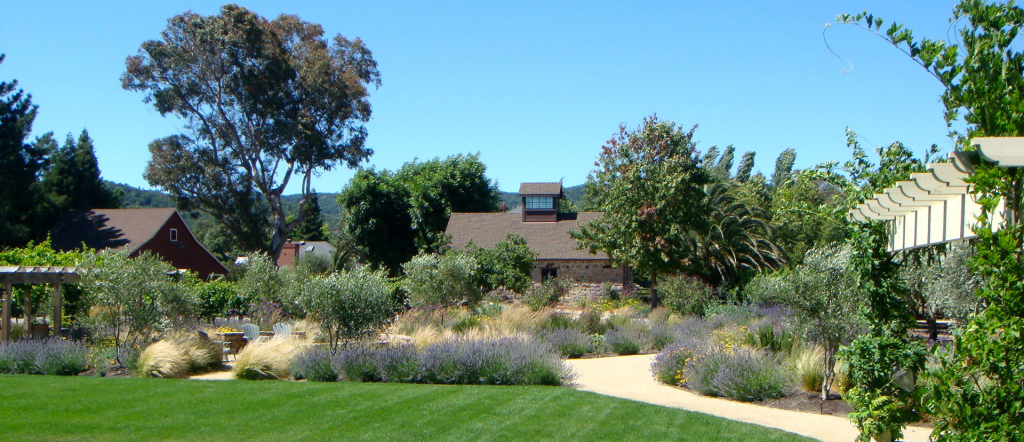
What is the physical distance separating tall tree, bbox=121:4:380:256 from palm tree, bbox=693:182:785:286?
19.8 m

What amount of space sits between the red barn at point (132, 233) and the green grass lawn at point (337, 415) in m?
25.2

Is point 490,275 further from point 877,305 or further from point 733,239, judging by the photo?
point 877,305

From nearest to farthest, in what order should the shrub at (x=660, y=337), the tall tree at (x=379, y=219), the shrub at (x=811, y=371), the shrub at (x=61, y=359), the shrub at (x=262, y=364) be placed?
the shrub at (x=811, y=371)
the shrub at (x=262, y=364)
the shrub at (x=61, y=359)
the shrub at (x=660, y=337)
the tall tree at (x=379, y=219)

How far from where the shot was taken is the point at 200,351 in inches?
526

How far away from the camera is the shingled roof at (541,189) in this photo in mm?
37594

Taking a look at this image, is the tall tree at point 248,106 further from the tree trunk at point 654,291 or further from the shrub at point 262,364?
the shrub at point 262,364

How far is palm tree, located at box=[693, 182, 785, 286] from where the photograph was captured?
2638 cm

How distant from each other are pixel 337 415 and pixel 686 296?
14.5 m

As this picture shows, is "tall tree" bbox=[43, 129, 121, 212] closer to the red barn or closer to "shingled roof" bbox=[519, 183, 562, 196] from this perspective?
the red barn

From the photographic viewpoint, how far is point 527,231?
3641 centimetres

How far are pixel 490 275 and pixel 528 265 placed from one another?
1794 mm

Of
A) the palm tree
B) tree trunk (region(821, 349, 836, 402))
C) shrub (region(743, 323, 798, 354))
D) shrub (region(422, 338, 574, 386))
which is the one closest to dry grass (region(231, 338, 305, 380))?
shrub (region(422, 338, 574, 386))

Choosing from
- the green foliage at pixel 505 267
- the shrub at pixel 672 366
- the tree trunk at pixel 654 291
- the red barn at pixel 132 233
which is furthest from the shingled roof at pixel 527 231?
the shrub at pixel 672 366

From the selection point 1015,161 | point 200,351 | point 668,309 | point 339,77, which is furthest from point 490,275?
point 1015,161
